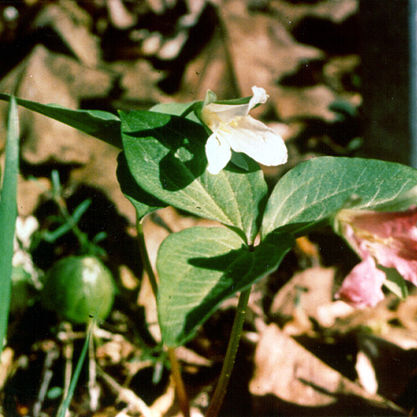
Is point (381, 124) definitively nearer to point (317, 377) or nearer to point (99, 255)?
point (317, 377)

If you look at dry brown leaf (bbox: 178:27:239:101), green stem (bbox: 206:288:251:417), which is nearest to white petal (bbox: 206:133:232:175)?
green stem (bbox: 206:288:251:417)

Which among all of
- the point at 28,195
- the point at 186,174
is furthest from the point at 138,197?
the point at 28,195

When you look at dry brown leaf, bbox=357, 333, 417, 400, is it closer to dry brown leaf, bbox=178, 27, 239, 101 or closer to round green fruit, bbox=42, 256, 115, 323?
round green fruit, bbox=42, 256, 115, 323

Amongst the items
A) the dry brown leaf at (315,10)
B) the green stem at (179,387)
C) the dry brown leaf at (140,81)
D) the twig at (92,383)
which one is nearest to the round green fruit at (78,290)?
the twig at (92,383)

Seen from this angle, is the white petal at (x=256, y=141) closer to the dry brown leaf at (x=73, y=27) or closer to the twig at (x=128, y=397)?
the twig at (x=128, y=397)

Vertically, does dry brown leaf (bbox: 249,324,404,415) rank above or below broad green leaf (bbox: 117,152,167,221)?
below

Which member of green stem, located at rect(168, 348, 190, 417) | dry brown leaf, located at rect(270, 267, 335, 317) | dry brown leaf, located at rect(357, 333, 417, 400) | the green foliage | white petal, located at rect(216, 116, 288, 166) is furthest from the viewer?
dry brown leaf, located at rect(270, 267, 335, 317)

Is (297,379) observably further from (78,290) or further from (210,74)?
(210,74)
